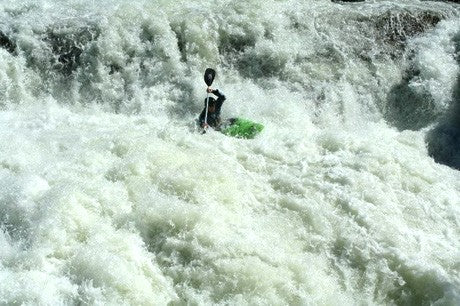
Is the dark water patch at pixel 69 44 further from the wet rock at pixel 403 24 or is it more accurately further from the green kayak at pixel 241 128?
the wet rock at pixel 403 24

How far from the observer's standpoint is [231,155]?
6.54 m

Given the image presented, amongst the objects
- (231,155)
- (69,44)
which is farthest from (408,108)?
(69,44)

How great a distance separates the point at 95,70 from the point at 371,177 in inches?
178

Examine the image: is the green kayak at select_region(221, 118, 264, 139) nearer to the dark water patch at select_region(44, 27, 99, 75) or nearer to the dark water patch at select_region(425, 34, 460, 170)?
the dark water patch at select_region(425, 34, 460, 170)

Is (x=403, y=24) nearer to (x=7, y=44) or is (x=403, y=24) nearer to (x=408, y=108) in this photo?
(x=408, y=108)

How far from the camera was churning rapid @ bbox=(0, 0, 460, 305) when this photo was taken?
4.80 metres

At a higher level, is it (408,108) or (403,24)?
(403,24)

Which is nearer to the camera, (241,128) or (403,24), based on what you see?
(241,128)

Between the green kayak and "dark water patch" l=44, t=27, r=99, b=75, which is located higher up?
"dark water patch" l=44, t=27, r=99, b=75

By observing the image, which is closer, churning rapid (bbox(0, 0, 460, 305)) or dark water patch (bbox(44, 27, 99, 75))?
churning rapid (bbox(0, 0, 460, 305))

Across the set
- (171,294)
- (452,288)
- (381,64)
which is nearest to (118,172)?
(171,294)

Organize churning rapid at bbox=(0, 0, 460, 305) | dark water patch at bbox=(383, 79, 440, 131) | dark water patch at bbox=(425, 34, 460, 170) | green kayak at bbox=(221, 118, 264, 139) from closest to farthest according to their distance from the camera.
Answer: churning rapid at bbox=(0, 0, 460, 305)
green kayak at bbox=(221, 118, 264, 139)
dark water patch at bbox=(425, 34, 460, 170)
dark water patch at bbox=(383, 79, 440, 131)

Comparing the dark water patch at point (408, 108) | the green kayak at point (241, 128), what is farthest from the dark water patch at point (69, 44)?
the dark water patch at point (408, 108)

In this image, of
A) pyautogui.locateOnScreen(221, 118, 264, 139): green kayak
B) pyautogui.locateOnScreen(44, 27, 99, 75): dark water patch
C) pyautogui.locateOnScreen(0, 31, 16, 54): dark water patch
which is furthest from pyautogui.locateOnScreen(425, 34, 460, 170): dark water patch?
pyautogui.locateOnScreen(0, 31, 16, 54): dark water patch
